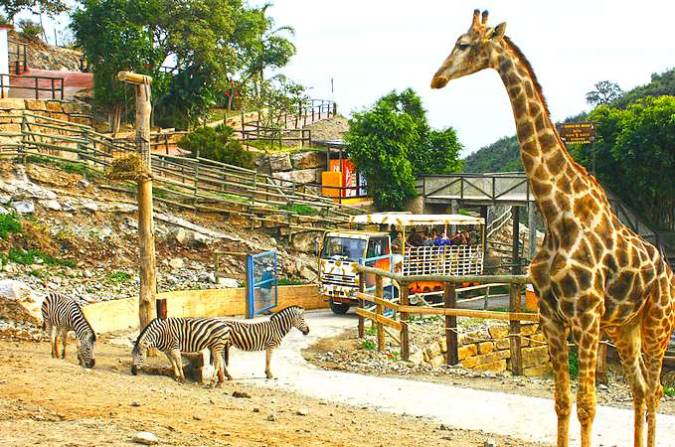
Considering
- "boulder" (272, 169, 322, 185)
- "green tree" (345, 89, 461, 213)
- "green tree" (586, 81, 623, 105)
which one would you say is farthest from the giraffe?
"green tree" (586, 81, 623, 105)

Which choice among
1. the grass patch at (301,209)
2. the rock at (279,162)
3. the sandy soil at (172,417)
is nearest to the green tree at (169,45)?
the rock at (279,162)

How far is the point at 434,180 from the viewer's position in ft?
109

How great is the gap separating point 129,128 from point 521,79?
32.1 m

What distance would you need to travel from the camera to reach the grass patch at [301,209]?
2842 cm

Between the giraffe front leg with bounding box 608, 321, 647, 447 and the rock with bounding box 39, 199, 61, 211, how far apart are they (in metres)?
17.7

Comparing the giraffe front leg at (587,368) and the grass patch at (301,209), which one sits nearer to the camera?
the giraffe front leg at (587,368)

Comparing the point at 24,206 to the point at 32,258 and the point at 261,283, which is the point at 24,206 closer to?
the point at 32,258

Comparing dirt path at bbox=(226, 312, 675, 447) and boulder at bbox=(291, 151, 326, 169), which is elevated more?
boulder at bbox=(291, 151, 326, 169)

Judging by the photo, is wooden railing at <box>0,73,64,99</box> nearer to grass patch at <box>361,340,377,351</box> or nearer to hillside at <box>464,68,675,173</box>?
grass patch at <box>361,340,377,351</box>

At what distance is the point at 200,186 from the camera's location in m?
28.4

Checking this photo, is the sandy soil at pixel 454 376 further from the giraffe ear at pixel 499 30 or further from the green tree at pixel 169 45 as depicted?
the green tree at pixel 169 45

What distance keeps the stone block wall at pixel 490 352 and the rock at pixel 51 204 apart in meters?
10.8

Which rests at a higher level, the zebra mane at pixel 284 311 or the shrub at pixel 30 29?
the shrub at pixel 30 29

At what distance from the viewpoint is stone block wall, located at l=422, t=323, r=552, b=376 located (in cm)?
1903
